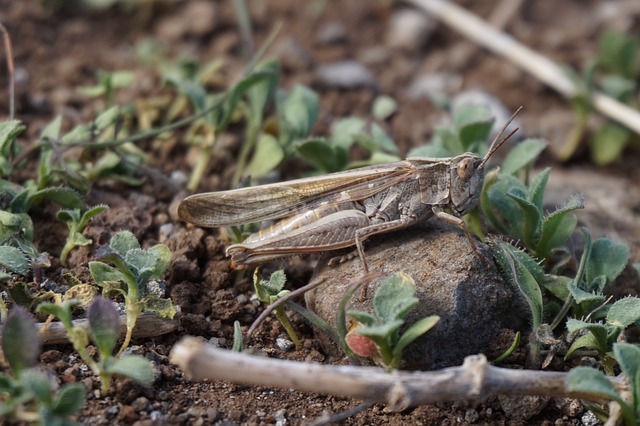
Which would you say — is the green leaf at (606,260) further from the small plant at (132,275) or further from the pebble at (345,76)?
the pebble at (345,76)

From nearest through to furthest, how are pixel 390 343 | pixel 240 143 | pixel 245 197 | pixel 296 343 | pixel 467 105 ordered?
pixel 390 343, pixel 296 343, pixel 245 197, pixel 467 105, pixel 240 143

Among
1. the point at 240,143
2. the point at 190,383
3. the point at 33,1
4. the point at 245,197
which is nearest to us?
the point at 190,383

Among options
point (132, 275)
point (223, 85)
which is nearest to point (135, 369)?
point (132, 275)

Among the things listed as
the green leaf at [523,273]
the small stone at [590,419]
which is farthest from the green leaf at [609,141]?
the small stone at [590,419]

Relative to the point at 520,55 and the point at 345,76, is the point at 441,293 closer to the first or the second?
the point at 345,76

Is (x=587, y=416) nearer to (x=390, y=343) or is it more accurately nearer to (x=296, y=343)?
(x=390, y=343)

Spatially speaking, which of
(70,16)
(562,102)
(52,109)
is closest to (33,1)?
(70,16)

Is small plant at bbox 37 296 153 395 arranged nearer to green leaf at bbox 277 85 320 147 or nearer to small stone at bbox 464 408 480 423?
small stone at bbox 464 408 480 423
